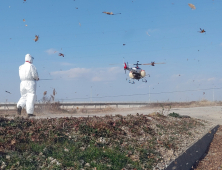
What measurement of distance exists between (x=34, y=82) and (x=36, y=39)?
233 cm

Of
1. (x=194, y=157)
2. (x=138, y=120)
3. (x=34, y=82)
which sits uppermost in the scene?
(x=34, y=82)

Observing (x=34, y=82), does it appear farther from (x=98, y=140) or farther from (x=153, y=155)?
(x=153, y=155)

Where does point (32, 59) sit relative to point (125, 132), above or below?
above

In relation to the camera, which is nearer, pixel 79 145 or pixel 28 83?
pixel 79 145

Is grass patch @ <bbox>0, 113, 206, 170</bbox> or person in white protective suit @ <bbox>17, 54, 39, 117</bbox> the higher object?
person in white protective suit @ <bbox>17, 54, 39, 117</bbox>

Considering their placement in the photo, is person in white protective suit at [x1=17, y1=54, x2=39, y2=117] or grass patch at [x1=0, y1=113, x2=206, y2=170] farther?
person in white protective suit at [x1=17, y1=54, x2=39, y2=117]

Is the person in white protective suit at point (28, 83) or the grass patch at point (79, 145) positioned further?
the person in white protective suit at point (28, 83)

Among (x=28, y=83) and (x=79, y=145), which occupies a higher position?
(x=28, y=83)

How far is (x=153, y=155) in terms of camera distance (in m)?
5.75

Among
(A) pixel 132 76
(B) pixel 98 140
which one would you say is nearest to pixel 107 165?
(B) pixel 98 140

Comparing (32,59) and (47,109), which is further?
(47,109)

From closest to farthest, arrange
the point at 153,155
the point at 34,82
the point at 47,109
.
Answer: the point at 153,155
the point at 34,82
the point at 47,109

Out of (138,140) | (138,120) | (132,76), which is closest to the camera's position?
(138,140)

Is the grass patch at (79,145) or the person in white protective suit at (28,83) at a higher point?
the person in white protective suit at (28,83)
